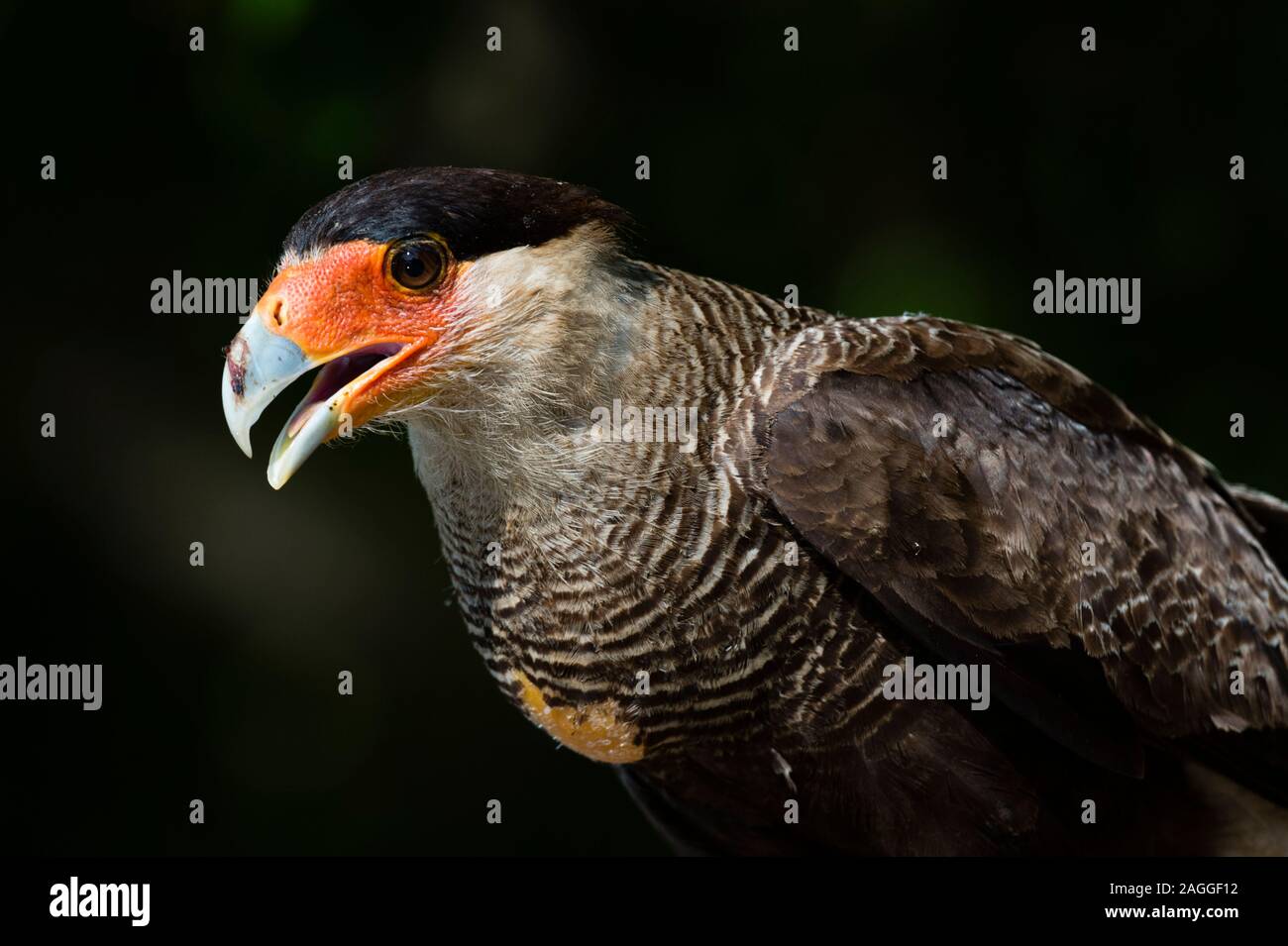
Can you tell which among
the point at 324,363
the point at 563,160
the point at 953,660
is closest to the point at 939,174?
the point at 563,160

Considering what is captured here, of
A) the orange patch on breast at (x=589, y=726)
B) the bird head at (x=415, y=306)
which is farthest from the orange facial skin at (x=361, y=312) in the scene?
the orange patch on breast at (x=589, y=726)

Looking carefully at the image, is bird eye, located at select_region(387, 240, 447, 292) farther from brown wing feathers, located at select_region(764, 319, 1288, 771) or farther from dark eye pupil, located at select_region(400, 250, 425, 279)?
brown wing feathers, located at select_region(764, 319, 1288, 771)

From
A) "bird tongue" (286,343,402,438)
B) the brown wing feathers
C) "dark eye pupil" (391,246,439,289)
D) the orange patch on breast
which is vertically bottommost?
the orange patch on breast

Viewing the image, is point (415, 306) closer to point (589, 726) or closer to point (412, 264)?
point (412, 264)

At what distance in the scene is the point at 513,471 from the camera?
2.43 m

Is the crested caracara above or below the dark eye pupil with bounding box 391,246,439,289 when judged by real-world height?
below

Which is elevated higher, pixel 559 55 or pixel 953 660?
pixel 559 55

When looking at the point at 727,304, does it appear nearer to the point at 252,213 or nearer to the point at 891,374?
the point at 891,374

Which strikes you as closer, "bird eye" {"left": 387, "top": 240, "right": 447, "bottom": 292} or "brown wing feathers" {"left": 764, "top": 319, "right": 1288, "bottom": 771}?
"bird eye" {"left": 387, "top": 240, "right": 447, "bottom": 292}

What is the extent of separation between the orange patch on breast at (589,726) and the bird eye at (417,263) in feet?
2.61

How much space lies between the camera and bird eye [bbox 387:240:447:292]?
229cm

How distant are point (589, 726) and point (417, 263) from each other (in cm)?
93

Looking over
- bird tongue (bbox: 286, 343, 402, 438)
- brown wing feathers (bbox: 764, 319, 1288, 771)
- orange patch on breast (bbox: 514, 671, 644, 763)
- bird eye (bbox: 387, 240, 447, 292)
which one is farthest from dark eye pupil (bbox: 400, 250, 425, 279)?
orange patch on breast (bbox: 514, 671, 644, 763)
